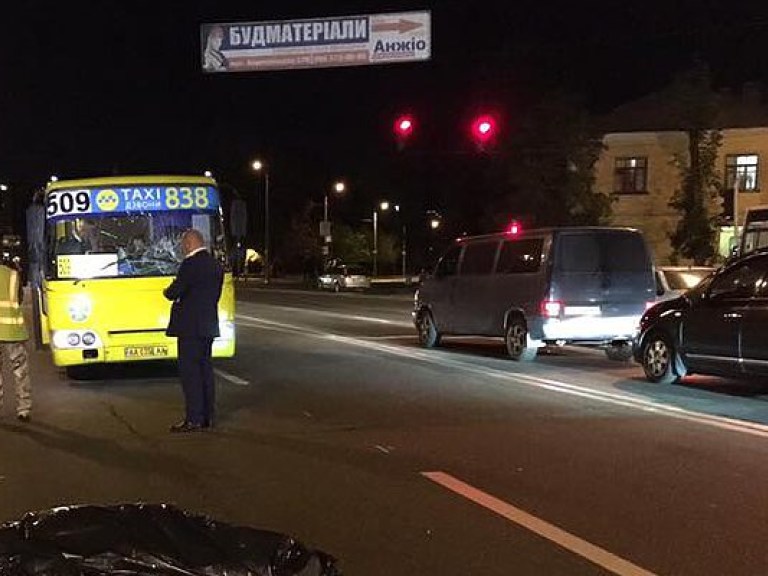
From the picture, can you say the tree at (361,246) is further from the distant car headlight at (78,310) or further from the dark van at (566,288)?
the distant car headlight at (78,310)

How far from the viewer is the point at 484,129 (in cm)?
2227

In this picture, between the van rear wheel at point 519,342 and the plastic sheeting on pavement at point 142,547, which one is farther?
the van rear wheel at point 519,342

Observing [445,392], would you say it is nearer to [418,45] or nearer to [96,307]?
[96,307]

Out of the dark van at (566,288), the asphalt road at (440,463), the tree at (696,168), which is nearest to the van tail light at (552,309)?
the dark van at (566,288)

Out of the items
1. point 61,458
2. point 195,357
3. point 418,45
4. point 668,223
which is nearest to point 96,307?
point 195,357

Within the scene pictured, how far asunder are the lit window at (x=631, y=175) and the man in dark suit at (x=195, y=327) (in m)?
40.7

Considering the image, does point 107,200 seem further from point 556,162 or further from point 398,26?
point 556,162

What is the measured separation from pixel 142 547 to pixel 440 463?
5282 mm

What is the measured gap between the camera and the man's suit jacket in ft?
32.1

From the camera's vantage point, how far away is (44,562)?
3.15m

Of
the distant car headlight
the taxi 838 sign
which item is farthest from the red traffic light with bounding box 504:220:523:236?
the distant car headlight

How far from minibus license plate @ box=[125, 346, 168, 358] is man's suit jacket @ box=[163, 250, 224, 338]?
3691mm

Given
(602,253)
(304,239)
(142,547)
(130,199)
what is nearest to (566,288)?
(602,253)

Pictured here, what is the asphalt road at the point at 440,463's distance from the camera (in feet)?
19.9
